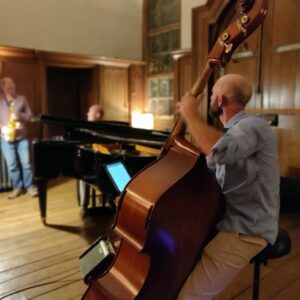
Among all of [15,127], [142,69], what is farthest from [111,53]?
[15,127]

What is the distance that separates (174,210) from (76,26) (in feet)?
16.7

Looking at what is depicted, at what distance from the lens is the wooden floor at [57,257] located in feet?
7.15

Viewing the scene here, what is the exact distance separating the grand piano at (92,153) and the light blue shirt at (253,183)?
1220mm

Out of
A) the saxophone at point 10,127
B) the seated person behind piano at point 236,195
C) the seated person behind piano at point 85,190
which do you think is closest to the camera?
the seated person behind piano at point 236,195

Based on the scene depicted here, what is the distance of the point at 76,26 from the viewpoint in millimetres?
5566

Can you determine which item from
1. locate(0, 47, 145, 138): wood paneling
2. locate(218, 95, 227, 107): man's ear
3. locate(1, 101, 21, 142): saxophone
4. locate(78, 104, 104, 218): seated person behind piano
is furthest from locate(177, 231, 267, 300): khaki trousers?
locate(0, 47, 145, 138): wood paneling

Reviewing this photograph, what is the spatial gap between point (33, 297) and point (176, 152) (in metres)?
1.47

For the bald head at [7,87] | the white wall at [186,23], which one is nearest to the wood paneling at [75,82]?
the bald head at [7,87]

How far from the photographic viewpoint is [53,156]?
3186 millimetres

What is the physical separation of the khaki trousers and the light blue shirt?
37mm

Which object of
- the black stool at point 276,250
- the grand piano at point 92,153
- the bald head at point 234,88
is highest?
the bald head at point 234,88

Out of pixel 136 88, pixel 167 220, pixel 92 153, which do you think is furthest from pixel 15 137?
pixel 167 220

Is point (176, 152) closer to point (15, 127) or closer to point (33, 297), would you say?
point (33, 297)

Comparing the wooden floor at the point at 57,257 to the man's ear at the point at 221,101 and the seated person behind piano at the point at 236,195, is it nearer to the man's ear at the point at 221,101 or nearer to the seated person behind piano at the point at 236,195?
the seated person behind piano at the point at 236,195
